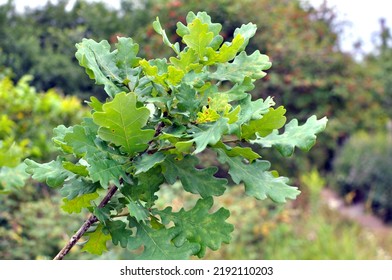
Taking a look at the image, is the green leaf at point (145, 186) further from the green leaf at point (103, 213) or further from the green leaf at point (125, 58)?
the green leaf at point (125, 58)

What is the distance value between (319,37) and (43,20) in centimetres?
538

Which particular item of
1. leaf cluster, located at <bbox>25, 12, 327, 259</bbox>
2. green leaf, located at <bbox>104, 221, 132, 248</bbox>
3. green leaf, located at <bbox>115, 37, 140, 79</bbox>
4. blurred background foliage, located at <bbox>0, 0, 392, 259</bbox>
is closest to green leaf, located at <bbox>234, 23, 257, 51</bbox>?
leaf cluster, located at <bbox>25, 12, 327, 259</bbox>

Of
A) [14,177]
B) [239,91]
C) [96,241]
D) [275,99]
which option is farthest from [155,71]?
[275,99]

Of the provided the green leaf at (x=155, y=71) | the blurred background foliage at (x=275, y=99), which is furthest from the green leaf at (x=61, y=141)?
the blurred background foliage at (x=275, y=99)

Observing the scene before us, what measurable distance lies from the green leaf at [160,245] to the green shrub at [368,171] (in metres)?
8.75

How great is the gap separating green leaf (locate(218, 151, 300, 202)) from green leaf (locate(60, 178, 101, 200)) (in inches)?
10.7

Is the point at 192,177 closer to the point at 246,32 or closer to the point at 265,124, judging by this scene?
the point at 265,124

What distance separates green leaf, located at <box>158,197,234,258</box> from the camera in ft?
Answer: 4.25

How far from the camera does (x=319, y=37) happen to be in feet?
41.1

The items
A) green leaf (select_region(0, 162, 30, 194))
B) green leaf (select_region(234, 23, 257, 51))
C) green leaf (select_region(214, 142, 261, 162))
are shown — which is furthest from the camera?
green leaf (select_region(0, 162, 30, 194))

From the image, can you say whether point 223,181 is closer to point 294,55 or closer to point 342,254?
point 342,254

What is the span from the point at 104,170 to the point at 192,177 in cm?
21

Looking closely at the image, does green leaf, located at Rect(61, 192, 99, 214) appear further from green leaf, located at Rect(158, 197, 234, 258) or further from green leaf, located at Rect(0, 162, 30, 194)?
green leaf, located at Rect(0, 162, 30, 194)

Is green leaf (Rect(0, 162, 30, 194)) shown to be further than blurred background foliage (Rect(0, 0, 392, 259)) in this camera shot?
No
